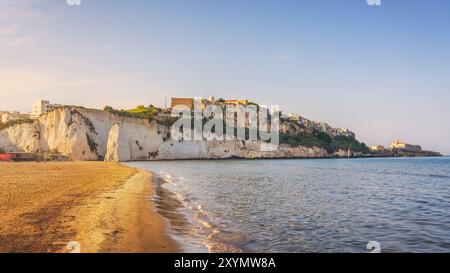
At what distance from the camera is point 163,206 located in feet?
50.3

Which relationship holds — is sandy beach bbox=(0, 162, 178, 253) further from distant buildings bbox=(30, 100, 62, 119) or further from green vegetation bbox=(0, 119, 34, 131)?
distant buildings bbox=(30, 100, 62, 119)

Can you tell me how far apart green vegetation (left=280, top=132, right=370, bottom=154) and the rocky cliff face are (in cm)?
6754

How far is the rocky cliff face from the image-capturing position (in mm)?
78188

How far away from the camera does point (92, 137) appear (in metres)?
82.2

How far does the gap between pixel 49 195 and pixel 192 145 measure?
296 feet

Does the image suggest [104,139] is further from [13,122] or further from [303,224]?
[303,224]

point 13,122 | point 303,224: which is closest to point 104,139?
point 13,122

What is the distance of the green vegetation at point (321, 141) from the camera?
158 metres

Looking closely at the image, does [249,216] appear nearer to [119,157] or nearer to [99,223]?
[99,223]

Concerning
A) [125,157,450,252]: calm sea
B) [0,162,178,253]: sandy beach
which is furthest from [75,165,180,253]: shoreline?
[125,157,450,252]: calm sea

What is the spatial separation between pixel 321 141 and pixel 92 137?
116 meters

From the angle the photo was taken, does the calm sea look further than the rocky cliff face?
No
